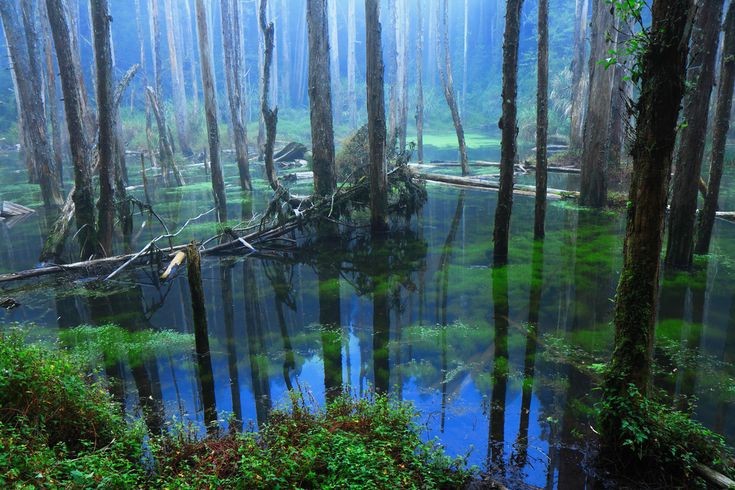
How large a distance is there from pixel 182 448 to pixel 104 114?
870 centimetres

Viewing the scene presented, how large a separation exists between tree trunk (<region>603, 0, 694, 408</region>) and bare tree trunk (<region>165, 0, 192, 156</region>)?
100 feet

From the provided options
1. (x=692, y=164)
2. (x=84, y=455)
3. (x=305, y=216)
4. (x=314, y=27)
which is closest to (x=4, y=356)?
(x=84, y=455)

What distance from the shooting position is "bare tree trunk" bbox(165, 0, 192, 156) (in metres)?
30.4

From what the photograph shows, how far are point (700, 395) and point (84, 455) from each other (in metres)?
6.31

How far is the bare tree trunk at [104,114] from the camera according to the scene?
10.9 meters

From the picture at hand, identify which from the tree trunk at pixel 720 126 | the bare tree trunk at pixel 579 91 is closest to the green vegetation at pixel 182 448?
the tree trunk at pixel 720 126

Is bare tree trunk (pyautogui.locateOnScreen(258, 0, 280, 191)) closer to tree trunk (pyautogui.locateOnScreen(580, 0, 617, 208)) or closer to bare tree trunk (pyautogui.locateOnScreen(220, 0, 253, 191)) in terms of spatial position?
bare tree trunk (pyautogui.locateOnScreen(220, 0, 253, 191))

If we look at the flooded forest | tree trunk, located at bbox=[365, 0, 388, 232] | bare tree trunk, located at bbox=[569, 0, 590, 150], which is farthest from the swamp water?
bare tree trunk, located at bbox=[569, 0, 590, 150]

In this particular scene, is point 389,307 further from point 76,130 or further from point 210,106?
point 210,106

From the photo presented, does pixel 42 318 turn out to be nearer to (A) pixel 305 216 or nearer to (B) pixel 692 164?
(A) pixel 305 216

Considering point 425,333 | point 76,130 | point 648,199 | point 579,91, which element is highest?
point 579,91

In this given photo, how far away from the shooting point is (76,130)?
11.1m

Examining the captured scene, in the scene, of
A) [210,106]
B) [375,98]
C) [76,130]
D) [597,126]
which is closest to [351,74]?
[210,106]

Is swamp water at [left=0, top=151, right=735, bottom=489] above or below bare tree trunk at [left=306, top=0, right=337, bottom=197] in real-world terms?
below
